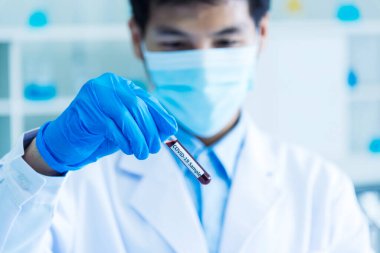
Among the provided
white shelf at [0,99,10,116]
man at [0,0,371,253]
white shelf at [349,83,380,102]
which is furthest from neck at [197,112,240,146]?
white shelf at [349,83,380,102]

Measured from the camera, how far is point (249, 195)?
109 centimetres

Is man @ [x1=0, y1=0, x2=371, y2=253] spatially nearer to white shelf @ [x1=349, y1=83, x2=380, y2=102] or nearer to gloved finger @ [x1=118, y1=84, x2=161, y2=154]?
gloved finger @ [x1=118, y1=84, x2=161, y2=154]

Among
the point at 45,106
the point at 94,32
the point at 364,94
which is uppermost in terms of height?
the point at 94,32

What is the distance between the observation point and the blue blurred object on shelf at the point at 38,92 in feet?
6.88

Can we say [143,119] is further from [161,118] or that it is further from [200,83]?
[200,83]

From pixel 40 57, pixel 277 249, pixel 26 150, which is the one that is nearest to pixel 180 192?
pixel 277 249

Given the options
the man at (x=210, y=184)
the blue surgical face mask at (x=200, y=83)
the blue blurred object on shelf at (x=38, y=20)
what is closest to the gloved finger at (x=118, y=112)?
the man at (x=210, y=184)

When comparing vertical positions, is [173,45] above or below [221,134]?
above

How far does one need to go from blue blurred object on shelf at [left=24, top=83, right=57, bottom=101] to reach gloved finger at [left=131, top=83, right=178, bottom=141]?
139 centimetres

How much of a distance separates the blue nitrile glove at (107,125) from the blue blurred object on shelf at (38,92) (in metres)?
1.35

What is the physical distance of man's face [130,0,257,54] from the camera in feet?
3.47

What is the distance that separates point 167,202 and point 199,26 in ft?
1.16

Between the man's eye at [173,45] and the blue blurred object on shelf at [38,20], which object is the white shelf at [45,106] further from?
the man's eye at [173,45]

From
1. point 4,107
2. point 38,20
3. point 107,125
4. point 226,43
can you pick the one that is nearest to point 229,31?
point 226,43
